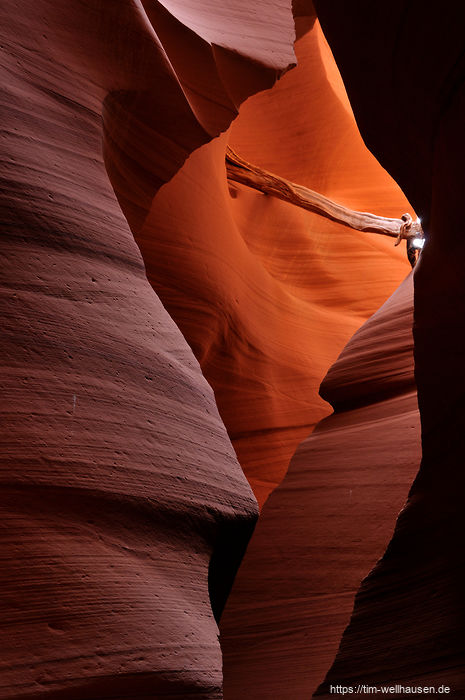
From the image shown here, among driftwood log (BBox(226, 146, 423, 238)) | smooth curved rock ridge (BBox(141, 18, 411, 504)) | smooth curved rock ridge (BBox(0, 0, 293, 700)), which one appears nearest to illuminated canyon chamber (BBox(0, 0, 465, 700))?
smooth curved rock ridge (BBox(0, 0, 293, 700))

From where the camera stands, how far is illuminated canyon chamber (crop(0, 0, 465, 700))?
189cm

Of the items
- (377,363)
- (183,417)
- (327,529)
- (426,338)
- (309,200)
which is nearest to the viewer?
(183,417)

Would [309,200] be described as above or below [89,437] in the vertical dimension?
above

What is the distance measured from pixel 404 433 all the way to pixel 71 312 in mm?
3029

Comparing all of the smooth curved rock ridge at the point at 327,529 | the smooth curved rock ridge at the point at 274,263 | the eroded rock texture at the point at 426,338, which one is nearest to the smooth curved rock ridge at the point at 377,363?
the smooth curved rock ridge at the point at 327,529

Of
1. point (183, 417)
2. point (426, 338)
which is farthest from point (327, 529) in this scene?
point (183, 417)

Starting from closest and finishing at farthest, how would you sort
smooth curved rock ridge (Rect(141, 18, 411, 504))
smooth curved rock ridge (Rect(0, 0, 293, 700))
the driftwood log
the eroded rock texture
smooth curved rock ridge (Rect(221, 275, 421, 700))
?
smooth curved rock ridge (Rect(0, 0, 293, 700))
the eroded rock texture
smooth curved rock ridge (Rect(221, 275, 421, 700))
smooth curved rock ridge (Rect(141, 18, 411, 504))
the driftwood log

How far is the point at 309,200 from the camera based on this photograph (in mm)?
7973

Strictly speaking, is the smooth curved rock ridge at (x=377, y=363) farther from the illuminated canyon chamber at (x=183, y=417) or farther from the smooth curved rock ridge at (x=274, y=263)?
the smooth curved rock ridge at (x=274, y=263)

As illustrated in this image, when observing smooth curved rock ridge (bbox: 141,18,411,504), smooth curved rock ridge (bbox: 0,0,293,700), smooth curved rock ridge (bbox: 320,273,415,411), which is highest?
smooth curved rock ridge (bbox: 141,18,411,504)

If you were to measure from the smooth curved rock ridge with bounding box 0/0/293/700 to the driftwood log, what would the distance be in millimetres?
4312

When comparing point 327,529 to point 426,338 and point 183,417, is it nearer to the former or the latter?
point 426,338

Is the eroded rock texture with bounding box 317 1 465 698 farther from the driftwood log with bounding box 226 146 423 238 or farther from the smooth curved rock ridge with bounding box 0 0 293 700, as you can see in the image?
the driftwood log with bounding box 226 146 423 238

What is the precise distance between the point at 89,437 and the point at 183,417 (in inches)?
14.7
